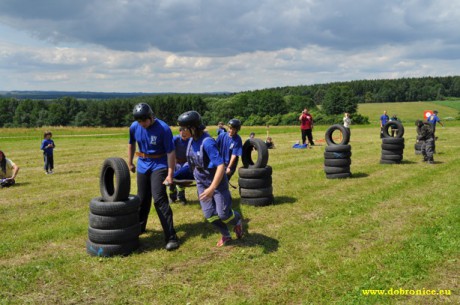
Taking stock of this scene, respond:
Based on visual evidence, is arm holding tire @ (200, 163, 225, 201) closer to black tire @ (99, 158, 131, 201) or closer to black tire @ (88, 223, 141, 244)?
black tire @ (99, 158, 131, 201)

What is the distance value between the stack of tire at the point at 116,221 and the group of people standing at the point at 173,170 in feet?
1.78

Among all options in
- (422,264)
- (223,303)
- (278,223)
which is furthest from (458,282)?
(278,223)

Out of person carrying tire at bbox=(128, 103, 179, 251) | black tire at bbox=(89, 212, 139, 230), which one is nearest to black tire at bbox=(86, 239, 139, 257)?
black tire at bbox=(89, 212, 139, 230)

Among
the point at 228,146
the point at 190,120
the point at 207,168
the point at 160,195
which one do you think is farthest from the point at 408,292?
the point at 228,146

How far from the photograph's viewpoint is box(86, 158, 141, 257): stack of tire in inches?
249

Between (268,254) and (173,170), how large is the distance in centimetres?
212

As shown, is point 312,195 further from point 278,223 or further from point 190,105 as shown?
point 190,105

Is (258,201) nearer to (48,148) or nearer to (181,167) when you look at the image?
(181,167)

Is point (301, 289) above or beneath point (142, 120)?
beneath

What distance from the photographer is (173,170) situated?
6883 millimetres

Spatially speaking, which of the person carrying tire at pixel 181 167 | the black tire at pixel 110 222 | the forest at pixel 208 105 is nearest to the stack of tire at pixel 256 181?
the person carrying tire at pixel 181 167

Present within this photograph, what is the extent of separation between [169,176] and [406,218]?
491 centimetres

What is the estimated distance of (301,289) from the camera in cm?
512

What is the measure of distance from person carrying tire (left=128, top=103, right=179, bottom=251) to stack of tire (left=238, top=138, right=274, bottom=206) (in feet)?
9.11
